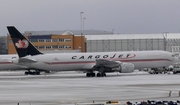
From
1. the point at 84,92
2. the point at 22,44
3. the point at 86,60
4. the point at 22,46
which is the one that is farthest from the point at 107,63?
the point at 84,92

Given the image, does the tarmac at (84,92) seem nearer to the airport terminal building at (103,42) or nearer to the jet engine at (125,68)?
the jet engine at (125,68)

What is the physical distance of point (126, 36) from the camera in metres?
129

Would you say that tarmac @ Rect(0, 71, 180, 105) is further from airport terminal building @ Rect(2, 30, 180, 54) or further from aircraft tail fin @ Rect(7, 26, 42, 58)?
airport terminal building @ Rect(2, 30, 180, 54)

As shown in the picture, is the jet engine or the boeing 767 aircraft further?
the boeing 767 aircraft

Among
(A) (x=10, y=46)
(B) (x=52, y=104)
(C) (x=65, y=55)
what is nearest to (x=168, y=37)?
(A) (x=10, y=46)

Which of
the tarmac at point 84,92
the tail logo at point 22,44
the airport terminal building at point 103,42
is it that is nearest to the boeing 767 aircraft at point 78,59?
the tail logo at point 22,44

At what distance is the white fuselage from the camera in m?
66.2

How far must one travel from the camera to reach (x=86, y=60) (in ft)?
218

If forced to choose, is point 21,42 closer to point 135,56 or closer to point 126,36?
point 135,56

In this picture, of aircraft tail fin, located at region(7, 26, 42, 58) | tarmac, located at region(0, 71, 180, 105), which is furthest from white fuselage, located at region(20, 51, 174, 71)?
tarmac, located at region(0, 71, 180, 105)

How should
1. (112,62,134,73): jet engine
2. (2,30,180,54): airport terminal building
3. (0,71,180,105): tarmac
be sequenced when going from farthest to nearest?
1. (2,30,180,54): airport terminal building
2. (112,62,134,73): jet engine
3. (0,71,180,105): tarmac

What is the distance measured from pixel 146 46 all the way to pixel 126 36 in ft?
25.0

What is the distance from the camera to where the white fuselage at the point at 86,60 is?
66.2 metres

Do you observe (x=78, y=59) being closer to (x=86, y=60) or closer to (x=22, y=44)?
(x=86, y=60)
